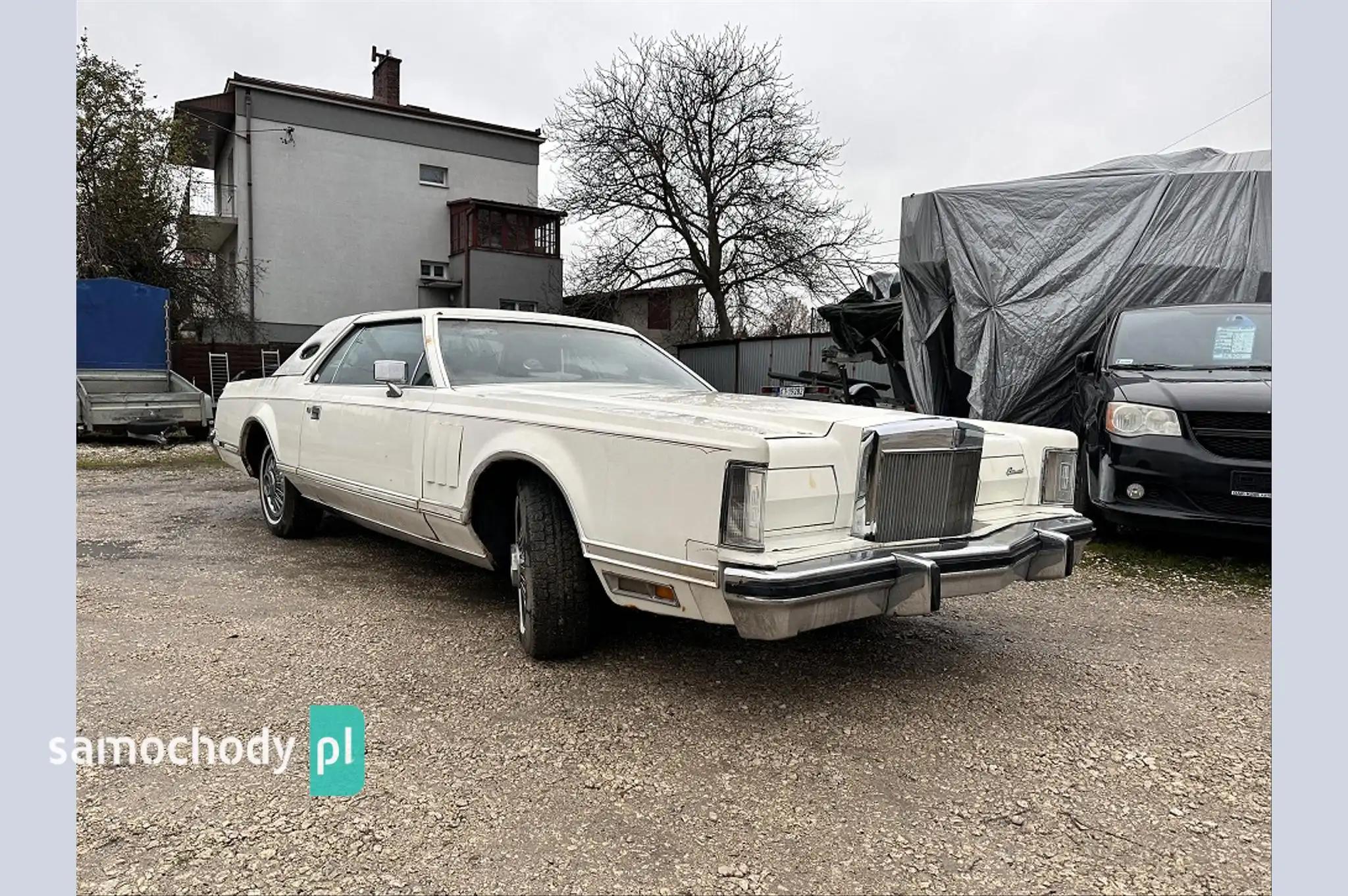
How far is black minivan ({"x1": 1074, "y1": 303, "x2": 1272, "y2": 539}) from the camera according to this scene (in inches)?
190

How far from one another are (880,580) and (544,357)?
2326 millimetres

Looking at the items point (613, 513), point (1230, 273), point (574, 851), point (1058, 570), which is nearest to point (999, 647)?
point (1058, 570)

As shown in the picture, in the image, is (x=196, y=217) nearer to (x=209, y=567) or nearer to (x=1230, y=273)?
(x=209, y=567)

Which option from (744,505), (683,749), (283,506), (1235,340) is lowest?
(683,749)

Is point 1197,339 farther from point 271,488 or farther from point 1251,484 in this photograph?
point 271,488

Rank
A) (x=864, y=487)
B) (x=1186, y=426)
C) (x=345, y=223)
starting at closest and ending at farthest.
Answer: (x=864, y=487) → (x=1186, y=426) → (x=345, y=223)

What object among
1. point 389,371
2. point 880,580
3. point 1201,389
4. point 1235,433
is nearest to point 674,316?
point 1201,389

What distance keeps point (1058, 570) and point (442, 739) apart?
7.71 ft

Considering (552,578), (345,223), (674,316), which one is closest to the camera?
(552,578)

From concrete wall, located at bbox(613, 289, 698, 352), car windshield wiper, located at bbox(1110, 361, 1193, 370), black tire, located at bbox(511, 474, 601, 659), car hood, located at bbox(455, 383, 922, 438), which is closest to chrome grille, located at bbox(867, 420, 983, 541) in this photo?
car hood, located at bbox(455, 383, 922, 438)

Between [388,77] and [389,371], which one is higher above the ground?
[388,77]

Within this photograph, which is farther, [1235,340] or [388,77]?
[388,77]

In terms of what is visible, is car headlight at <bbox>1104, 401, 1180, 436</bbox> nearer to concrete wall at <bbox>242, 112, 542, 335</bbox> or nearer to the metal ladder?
the metal ladder

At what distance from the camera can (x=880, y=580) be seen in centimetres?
265
